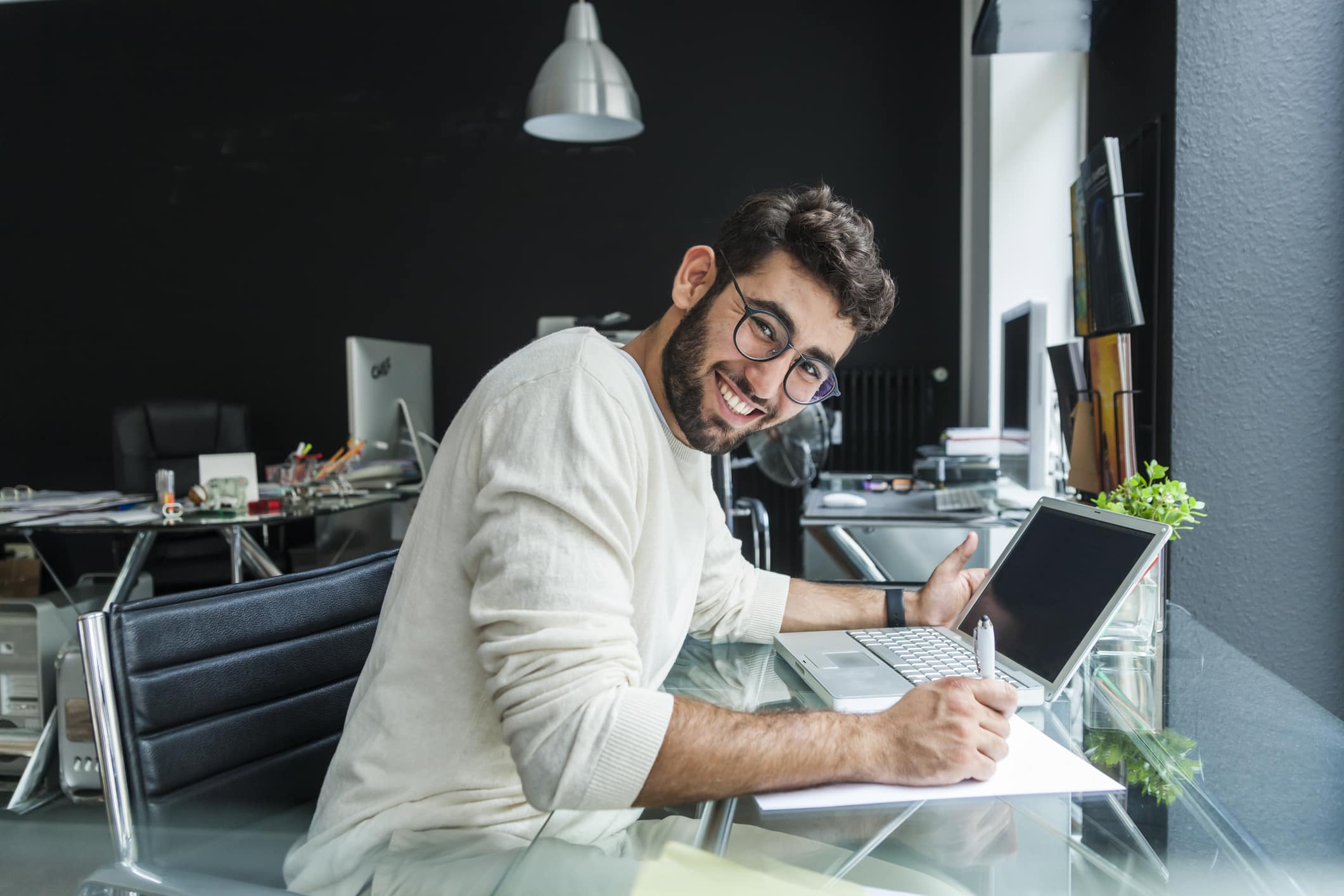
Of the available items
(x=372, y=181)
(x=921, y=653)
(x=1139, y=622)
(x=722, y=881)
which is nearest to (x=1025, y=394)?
(x=1139, y=622)

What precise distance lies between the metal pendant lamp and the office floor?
9.32 feet

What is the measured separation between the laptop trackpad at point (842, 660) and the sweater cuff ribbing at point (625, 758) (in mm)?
406

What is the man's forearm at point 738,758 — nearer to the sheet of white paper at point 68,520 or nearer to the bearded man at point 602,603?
the bearded man at point 602,603

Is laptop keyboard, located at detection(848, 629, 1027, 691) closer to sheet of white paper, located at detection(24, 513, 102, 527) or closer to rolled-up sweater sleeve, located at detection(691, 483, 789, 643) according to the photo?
rolled-up sweater sleeve, located at detection(691, 483, 789, 643)

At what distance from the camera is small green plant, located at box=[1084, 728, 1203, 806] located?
2.74 feet

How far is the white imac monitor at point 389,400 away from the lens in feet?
11.3

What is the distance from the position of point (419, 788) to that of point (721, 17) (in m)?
4.87

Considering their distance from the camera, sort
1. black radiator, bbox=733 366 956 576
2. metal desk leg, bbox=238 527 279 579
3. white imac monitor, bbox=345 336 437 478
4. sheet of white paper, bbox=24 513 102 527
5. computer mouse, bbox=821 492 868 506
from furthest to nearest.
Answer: black radiator, bbox=733 366 956 576, white imac monitor, bbox=345 336 437 478, metal desk leg, bbox=238 527 279 579, sheet of white paper, bbox=24 513 102 527, computer mouse, bbox=821 492 868 506

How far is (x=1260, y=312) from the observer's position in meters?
1.60

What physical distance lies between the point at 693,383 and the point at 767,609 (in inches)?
17.1

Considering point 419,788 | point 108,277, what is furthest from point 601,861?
point 108,277

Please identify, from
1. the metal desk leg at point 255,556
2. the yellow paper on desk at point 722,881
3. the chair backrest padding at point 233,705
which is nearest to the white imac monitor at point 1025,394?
the chair backrest padding at point 233,705

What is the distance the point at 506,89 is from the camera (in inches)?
210

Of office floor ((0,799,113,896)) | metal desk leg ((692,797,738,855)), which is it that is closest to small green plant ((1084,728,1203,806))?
metal desk leg ((692,797,738,855))
